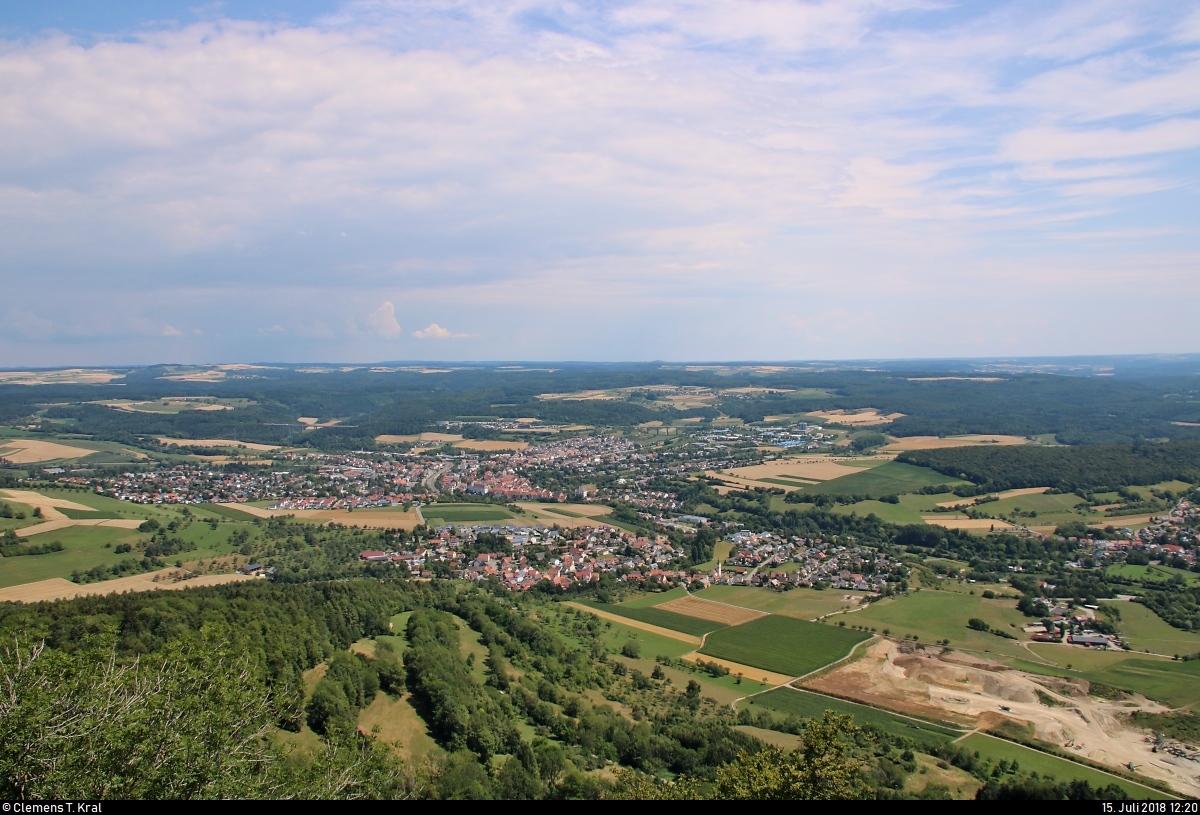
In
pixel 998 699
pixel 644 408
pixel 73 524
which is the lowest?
pixel 998 699

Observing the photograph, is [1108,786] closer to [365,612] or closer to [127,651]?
[365,612]

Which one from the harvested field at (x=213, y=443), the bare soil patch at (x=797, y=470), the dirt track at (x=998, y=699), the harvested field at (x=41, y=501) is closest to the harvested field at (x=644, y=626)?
the dirt track at (x=998, y=699)

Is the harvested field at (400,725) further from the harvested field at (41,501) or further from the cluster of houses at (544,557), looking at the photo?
the harvested field at (41,501)

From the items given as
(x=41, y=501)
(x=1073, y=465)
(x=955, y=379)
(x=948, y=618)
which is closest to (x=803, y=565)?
(x=948, y=618)

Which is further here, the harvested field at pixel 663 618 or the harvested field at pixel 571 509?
the harvested field at pixel 571 509

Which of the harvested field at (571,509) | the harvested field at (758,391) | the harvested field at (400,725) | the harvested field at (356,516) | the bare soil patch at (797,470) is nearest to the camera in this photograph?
the harvested field at (400,725)

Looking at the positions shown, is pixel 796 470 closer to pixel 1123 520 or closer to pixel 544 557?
pixel 1123 520

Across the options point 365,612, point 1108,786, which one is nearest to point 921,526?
point 1108,786
